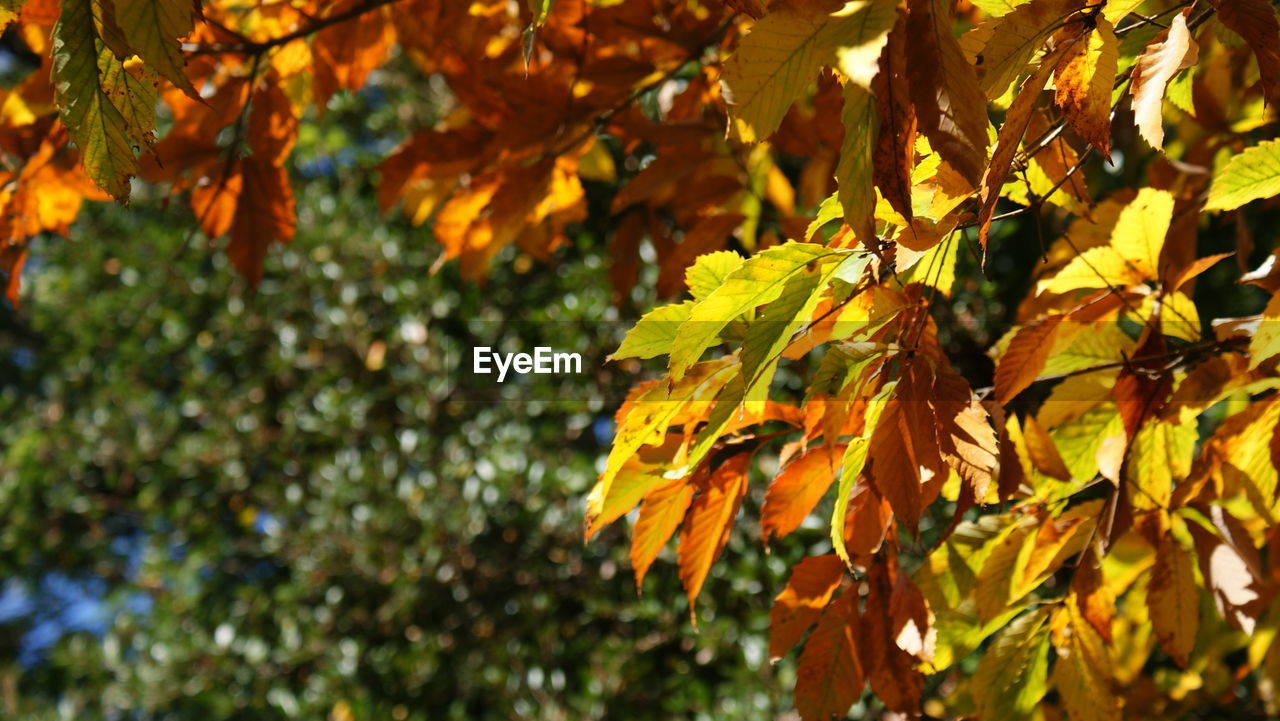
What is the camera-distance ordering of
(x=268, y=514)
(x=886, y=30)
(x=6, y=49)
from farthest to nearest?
(x=6, y=49) < (x=268, y=514) < (x=886, y=30)

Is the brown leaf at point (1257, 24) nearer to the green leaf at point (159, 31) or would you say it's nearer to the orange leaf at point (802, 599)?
the orange leaf at point (802, 599)

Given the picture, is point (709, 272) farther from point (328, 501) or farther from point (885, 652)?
point (328, 501)

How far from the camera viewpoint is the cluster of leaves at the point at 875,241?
1.89 feet

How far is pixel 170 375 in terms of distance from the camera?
3223 millimetres

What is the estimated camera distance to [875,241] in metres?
0.49

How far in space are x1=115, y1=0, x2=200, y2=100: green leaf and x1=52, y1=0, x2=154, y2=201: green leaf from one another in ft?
0.09

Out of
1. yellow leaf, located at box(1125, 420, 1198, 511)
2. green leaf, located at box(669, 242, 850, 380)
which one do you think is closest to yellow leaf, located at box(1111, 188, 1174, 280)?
yellow leaf, located at box(1125, 420, 1198, 511)

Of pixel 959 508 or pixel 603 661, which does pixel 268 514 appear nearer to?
pixel 603 661

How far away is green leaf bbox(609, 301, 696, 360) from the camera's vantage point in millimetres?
664

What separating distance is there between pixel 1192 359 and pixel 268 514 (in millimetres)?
2408

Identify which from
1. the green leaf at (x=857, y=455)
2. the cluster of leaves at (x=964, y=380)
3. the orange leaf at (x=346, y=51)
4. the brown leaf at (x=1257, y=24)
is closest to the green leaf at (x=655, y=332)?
the cluster of leaves at (x=964, y=380)

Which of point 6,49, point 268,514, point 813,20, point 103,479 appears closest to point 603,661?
point 268,514

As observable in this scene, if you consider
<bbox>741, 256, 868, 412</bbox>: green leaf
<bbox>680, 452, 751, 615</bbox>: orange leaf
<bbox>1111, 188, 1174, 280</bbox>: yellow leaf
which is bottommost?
<bbox>680, 452, 751, 615</bbox>: orange leaf

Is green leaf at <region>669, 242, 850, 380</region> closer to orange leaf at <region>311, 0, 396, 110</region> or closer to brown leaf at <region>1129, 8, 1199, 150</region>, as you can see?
brown leaf at <region>1129, 8, 1199, 150</region>
